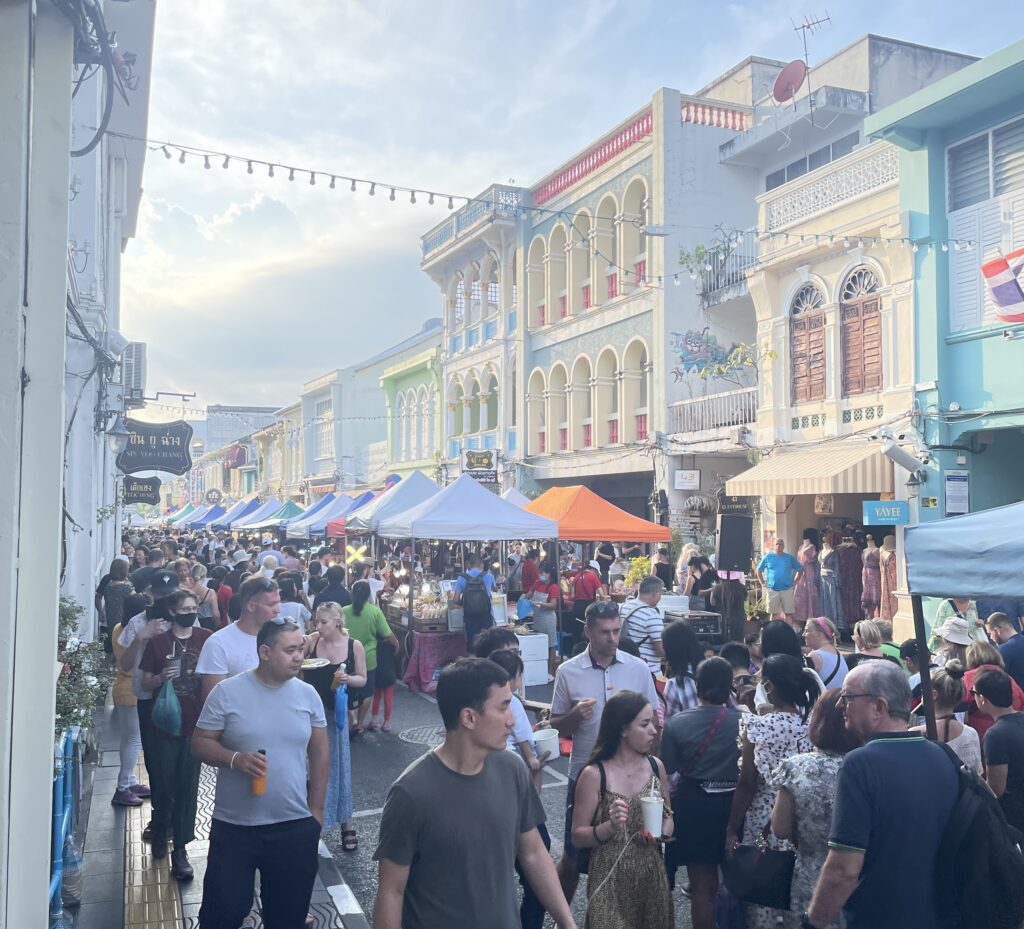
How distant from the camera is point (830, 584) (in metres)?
16.2

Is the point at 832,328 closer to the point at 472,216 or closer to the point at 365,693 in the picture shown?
the point at 365,693

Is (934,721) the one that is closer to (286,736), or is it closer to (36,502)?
(286,736)

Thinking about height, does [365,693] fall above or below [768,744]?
below

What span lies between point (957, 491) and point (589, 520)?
5.77 meters

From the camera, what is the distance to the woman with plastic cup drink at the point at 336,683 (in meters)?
6.48

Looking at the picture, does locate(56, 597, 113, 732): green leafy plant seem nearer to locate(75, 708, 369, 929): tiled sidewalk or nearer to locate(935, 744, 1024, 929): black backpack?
locate(75, 708, 369, 929): tiled sidewalk

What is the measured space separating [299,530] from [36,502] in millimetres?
20913

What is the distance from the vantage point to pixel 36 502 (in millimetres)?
2709

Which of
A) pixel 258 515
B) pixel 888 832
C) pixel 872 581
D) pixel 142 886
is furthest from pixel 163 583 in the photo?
pixel 258 515

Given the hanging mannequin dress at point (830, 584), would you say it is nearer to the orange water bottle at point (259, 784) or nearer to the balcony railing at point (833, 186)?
the balcony railing at point (833, 186)

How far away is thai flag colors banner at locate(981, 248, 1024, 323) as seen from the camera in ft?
44.1

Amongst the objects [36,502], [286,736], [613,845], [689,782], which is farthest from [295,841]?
[36,502]

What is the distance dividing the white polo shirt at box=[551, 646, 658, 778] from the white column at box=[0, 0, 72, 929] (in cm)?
297

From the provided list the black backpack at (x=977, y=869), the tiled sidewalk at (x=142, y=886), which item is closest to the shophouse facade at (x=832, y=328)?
the tiled sidewalk at (x=142, y=886)
